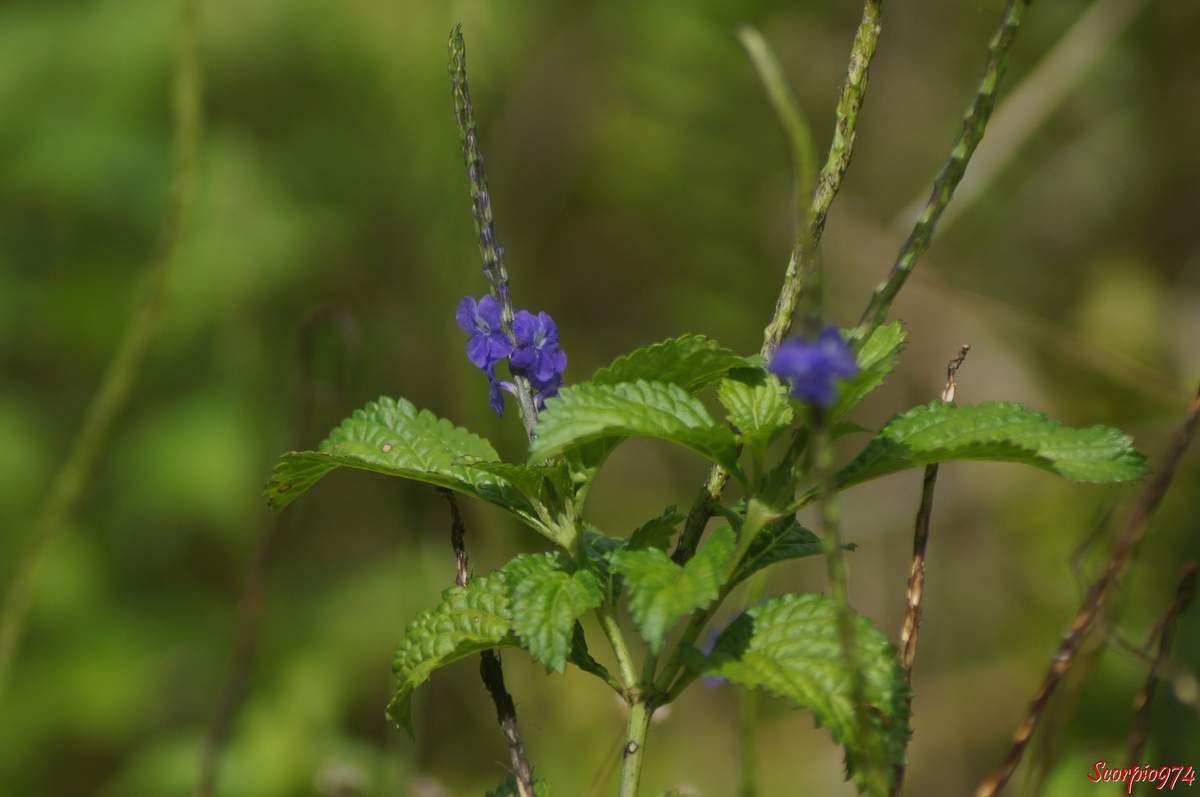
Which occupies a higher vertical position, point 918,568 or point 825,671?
point 918,568

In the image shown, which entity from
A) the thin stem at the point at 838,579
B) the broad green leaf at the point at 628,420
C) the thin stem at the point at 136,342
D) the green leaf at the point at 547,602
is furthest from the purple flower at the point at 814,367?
the thin stem at the point at 136,342

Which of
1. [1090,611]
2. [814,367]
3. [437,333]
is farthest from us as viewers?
[437,333]

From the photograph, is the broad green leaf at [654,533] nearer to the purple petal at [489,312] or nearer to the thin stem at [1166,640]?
the purple petal at [489,312]

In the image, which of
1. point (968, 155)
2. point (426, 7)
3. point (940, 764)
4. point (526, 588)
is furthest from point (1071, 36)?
point (526, 588)

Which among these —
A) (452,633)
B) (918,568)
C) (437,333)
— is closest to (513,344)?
(452,633)

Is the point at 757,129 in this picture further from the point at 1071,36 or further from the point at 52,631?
the point at 52,631

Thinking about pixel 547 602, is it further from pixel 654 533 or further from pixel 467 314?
pixel 467 314

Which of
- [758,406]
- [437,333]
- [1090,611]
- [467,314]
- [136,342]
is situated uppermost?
[437,333]
